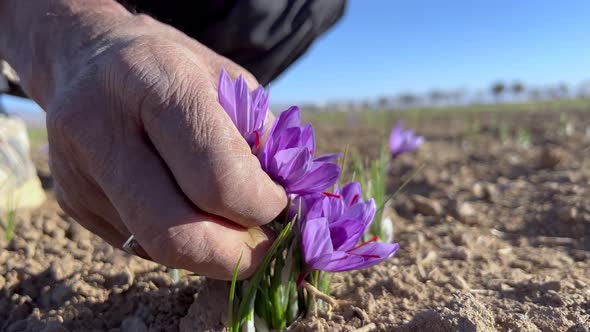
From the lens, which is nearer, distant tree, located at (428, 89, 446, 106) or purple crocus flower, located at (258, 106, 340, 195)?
purple crocus flower, located at (258, 106, 340, 195)

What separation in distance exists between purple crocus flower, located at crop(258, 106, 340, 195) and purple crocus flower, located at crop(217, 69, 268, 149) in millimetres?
31

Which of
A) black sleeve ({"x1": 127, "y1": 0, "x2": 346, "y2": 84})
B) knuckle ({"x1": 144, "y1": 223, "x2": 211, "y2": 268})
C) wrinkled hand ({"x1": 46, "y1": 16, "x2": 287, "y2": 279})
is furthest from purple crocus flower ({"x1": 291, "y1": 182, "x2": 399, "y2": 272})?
black sleeve ({"x1": 127, "y1": 0, "x2": 346, "y2": 84})

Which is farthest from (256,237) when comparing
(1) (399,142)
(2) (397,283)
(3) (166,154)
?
(1) (399,142)

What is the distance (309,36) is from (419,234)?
0.85 m

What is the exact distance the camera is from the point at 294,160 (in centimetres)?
93

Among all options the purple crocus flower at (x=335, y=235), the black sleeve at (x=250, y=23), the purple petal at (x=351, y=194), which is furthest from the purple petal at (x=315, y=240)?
the black sleeve at (x=250, y=23)

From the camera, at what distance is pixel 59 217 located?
6.66ft

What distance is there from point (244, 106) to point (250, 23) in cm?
86

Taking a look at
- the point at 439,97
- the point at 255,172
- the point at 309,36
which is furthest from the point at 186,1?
the point at 439,97

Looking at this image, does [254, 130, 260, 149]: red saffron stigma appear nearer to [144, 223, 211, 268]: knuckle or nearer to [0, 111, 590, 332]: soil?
[144, 223, 211, 268]: knuckle

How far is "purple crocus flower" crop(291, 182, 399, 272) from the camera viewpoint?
0.98 meters

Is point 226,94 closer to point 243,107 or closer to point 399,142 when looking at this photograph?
point 243,107

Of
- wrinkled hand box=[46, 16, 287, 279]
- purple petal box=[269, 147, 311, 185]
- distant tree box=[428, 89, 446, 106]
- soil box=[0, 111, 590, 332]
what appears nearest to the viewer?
wrinkled hand box=[46, 16, 287, 279]

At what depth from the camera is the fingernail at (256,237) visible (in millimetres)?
941
